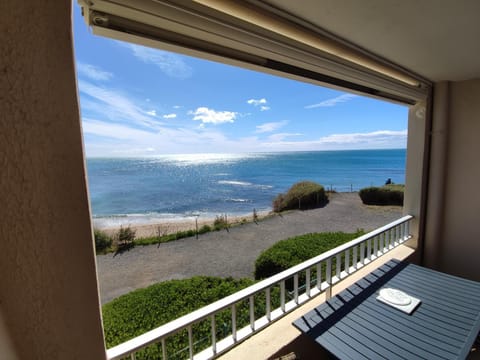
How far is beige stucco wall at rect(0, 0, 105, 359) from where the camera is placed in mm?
587

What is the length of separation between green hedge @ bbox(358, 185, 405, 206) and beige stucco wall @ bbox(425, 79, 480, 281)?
8.99 metres

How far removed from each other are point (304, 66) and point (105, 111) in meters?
21.8

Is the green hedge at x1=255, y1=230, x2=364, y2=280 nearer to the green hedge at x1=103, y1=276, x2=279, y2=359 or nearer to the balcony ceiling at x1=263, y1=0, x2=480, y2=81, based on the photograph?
the green hedge at x1=103, y1=276, x2=279, y2=359

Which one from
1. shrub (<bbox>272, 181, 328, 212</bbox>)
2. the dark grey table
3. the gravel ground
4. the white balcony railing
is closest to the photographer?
the white balcony railing

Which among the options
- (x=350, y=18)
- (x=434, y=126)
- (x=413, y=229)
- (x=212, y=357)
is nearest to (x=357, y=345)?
(x=212, y=357)

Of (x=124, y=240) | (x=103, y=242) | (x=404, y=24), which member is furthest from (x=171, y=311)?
(x=103, y=242)

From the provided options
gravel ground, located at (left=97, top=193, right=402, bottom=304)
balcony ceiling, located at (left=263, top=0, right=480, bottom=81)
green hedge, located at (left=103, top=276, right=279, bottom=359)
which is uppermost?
balcony ceiling, located at (left=263, top=0, right=480, bottom=81)

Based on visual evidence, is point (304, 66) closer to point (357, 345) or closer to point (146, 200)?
point (357, 345)

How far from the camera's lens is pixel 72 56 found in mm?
694

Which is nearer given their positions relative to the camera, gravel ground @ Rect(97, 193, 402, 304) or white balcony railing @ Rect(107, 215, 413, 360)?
white balcony railing @ Rect(107, 215, 413, 360)

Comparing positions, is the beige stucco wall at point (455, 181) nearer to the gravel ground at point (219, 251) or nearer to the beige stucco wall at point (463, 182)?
the beige stucco wall at point (463, 182)

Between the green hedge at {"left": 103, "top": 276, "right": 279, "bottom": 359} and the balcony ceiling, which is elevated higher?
the balcony ceiling

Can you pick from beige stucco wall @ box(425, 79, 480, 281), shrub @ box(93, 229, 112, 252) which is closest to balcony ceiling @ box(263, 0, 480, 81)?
beige stucco wall @ box(425, 79, 480, 281)

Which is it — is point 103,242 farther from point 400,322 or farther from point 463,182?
point 463,182
